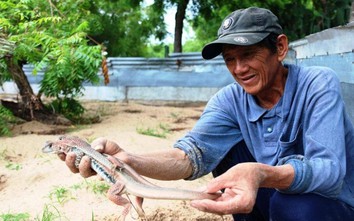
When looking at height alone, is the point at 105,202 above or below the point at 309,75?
below

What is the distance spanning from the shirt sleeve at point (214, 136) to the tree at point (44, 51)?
3.28m

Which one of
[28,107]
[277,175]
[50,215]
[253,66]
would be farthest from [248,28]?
[28,107]

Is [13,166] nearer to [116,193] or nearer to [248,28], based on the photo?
[116,193]

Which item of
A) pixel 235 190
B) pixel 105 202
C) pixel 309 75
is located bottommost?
pixel 105 202

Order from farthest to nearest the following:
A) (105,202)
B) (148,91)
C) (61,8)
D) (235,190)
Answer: (148,91), (61,8), (105,202), (235,190)

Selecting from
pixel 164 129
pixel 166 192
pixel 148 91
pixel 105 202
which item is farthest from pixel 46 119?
Answer: pixel 166 192

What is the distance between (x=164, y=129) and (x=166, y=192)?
14.0ft

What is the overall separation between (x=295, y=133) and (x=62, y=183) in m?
2.21

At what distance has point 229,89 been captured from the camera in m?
2.65

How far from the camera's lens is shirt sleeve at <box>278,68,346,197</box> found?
202 centimetres

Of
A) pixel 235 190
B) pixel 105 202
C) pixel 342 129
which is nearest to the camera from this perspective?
pixel 235 190

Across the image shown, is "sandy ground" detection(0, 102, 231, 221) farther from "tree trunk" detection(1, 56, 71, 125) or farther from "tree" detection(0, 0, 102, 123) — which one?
"tree" detection(0, 0, 102, 123)

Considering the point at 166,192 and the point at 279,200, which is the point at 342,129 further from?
the point at 166,192

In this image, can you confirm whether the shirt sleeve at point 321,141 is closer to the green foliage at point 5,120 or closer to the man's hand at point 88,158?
the man's hand at point 88,158
